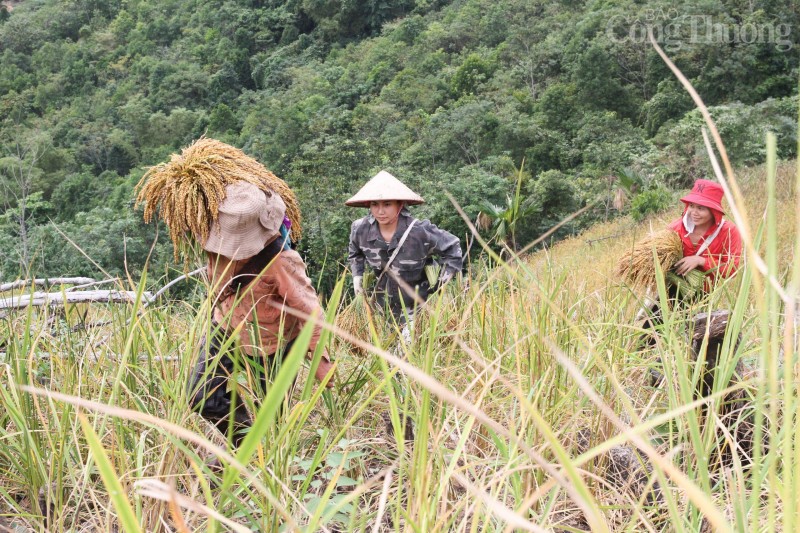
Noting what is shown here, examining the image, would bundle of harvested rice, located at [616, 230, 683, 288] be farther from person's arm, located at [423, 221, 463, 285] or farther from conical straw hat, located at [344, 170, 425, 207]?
conical straw hat, located at [344, 170, 425, 207]

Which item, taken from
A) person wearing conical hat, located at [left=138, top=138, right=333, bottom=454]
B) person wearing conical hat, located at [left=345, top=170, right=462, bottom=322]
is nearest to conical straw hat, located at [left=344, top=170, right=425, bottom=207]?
person wearing conical hat, located at [left=345, top=170, right=462, bottom=322]

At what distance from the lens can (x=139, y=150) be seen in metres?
48.7

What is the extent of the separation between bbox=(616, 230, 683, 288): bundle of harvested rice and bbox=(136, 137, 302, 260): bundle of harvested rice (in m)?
1.54

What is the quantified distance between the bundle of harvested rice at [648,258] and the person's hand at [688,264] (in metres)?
0.04

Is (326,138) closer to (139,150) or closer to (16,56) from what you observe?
(139,150)

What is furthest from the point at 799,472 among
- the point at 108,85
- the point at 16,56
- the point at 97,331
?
the point at 16,56

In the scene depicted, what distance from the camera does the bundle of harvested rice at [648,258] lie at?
2805 millimetres

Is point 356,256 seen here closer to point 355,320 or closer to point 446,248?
point 446,248

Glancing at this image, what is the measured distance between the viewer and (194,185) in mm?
1961

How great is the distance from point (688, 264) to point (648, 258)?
18 centimetres

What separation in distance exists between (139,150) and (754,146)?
41.0 meters

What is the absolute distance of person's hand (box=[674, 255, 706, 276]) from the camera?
2.86 meters

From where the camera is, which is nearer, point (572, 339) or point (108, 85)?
point (572, 339)

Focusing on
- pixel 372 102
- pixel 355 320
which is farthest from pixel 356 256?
pixel 372 102
